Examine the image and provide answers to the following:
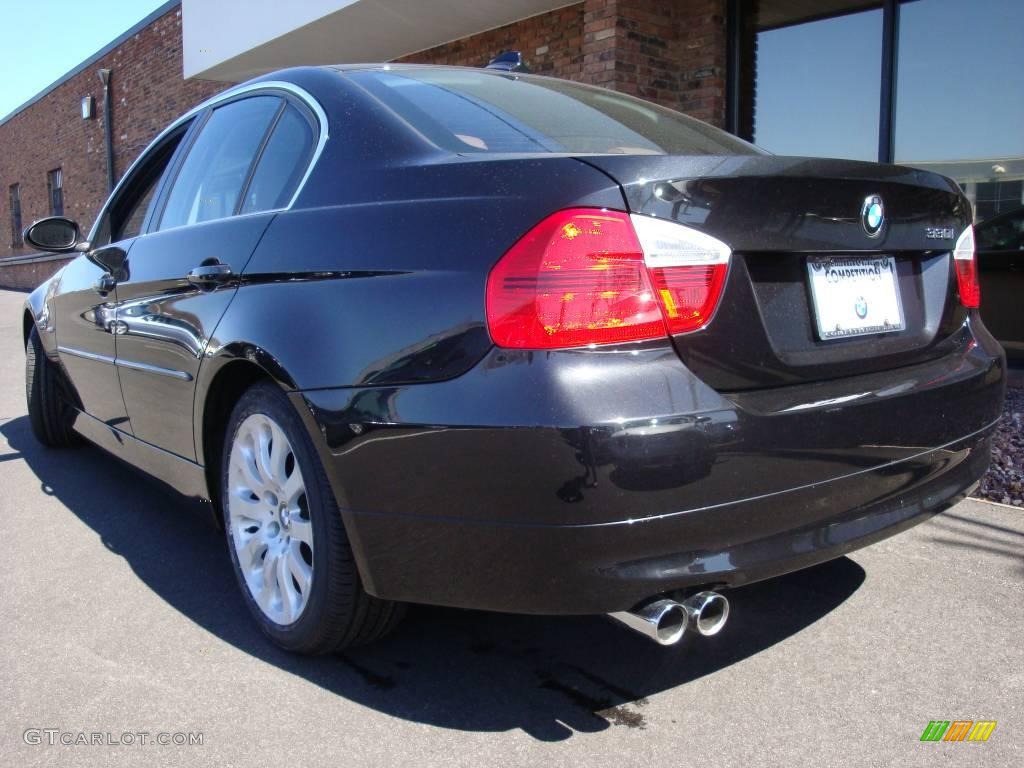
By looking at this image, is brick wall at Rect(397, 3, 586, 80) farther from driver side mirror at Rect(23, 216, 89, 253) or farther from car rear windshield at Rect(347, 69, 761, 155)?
car rear windshield at Rect(347, 69, 761, 155)

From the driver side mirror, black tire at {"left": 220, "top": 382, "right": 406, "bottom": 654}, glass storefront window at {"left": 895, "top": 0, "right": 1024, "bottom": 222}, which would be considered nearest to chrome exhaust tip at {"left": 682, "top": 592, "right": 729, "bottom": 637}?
black tire at {"left": 220, "top": 382, "right": 406, "bottom": 654}

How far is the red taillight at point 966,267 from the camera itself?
2.60m

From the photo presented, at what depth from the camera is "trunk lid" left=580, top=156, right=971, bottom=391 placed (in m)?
1.92

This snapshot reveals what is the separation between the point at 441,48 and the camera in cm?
1023

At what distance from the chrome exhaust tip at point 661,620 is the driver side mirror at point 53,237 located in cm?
371

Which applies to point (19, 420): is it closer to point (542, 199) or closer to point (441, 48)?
point (542, 199)

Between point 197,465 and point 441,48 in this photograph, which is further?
point 441,48

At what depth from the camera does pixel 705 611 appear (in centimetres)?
199

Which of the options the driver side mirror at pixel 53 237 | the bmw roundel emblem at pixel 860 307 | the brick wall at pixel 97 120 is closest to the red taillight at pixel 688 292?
the bmw roundel emblem at pixel 860 307

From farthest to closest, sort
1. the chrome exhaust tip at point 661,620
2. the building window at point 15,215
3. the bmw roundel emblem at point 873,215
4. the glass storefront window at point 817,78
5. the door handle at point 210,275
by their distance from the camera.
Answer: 1. the building window at point 15,215
2. the glass storefront window at point 817,78
3. the door handle at point 210,275
4. the bmw roundel emblem at point 873,215
5. the chrome exhaust tip at point 661,620

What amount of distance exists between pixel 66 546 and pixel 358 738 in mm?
1948

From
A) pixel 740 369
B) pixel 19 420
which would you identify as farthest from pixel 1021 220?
pixel 19 420

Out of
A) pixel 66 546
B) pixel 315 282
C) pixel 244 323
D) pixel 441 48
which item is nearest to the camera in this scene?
pixel 315 282

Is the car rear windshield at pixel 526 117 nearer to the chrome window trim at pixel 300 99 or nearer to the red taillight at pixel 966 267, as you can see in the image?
the chrome window trim at pixel 300 99
